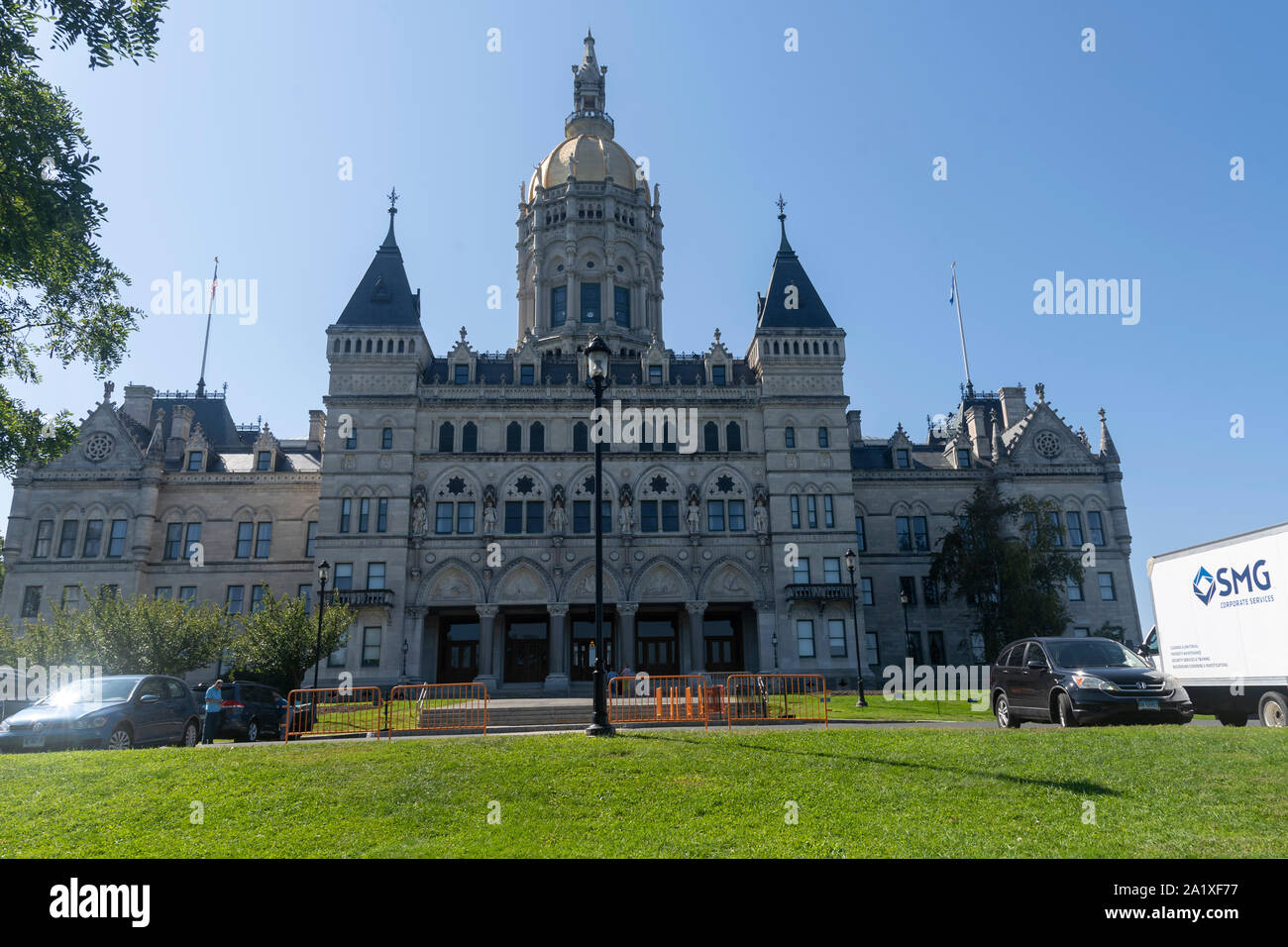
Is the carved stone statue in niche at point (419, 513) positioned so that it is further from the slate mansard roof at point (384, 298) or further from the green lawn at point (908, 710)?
the green lawn at point (908, 710)

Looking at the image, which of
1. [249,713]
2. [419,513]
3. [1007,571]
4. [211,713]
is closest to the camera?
[211,713]

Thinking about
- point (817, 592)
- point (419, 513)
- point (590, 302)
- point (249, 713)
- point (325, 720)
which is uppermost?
point (590, 302)

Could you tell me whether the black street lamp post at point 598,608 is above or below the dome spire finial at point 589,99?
below

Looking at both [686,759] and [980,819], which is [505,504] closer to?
[686,759]

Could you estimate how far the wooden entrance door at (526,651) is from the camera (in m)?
45.8

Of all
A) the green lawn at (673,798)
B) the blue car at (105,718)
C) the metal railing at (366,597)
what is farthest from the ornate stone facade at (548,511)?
the green lawn at (673,798)

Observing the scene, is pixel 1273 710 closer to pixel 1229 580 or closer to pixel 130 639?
A: pixel 1229 580

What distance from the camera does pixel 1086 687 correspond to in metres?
15.3

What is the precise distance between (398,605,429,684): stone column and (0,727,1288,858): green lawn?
2991 cm

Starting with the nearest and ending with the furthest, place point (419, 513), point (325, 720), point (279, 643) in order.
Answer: point (325, 720)
point (279, 643)
point (419, 513)

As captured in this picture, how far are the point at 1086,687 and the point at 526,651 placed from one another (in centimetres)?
3485

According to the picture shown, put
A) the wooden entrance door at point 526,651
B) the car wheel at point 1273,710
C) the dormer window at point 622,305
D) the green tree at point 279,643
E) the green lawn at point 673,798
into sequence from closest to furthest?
the green lawn at point 673,798 → the car wheel at point 1273,710 → the green tree at point 279,643 → the wooden entrance door at point 526,651 → the dormer window at point 622,305

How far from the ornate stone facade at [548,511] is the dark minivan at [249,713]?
18110 mm

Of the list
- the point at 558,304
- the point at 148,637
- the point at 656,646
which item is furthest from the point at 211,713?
the point at 558,304
